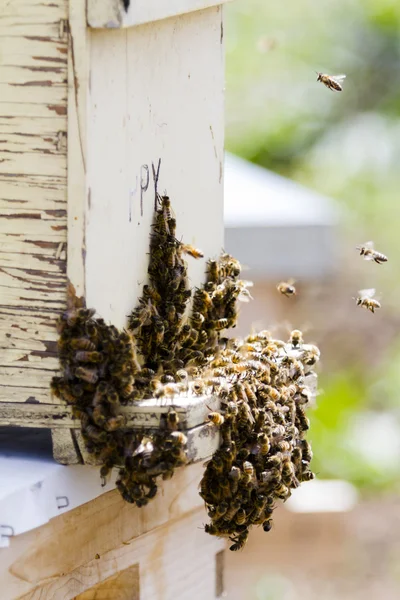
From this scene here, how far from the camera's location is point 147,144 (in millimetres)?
2336

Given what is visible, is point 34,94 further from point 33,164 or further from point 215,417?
point 215,417

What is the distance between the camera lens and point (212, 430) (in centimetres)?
208

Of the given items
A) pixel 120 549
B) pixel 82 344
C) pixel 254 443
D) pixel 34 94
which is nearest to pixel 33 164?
pixel 34 94

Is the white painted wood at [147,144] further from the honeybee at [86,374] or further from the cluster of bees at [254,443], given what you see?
the cluster of bees at [254,443]

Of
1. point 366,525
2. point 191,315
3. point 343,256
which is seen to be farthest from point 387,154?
point 191,315

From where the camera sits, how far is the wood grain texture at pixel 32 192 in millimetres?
2033

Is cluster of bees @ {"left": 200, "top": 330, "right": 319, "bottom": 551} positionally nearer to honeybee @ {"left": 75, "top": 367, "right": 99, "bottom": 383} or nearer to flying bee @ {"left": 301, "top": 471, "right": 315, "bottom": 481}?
flying bee @ {"left": 301, "top": 471, "right": 315, "bottom": 481}

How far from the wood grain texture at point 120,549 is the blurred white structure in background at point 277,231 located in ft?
18.9

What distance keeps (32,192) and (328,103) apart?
47.4ft

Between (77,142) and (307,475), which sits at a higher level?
(77,142)

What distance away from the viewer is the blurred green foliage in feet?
48.7

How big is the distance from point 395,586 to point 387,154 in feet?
24.3

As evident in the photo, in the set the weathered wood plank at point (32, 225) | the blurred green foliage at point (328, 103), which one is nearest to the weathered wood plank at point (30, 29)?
the weathered wood plank at point (32, 225)

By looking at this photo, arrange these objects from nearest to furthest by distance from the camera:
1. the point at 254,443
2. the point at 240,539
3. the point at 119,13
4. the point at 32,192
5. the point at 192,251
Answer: the point at 119,13 → the point at 32,192 → the point at 254,443 → the point at 240,539 → the point at 192,251
